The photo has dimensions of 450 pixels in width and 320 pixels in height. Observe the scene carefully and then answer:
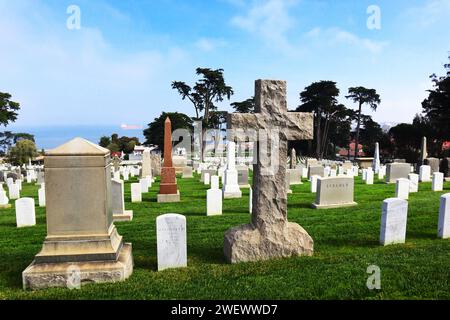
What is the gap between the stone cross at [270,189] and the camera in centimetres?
493

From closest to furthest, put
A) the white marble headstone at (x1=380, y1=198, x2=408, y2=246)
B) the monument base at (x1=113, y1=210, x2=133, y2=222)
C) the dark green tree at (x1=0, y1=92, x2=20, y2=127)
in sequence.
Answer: the white marble headstone at (x1=380, y1=198, x2=408, y2=246), the monument base at (x1=113, y1=210, x2=133, y2=222), the dark green tree at (x1=0, y1=92, x2=20, y2=127)

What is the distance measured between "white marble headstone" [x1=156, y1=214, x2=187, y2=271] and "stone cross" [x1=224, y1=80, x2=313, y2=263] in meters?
0.74

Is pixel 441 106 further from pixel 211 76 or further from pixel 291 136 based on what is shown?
pixel 291 136

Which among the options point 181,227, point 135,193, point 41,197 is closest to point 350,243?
point 181,227

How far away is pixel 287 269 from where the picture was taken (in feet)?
14.4

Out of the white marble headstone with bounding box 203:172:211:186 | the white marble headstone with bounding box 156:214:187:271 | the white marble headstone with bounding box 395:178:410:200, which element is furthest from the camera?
the white marble headstone with bounding box 203:172:211:186

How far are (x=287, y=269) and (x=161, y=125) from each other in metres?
53.9

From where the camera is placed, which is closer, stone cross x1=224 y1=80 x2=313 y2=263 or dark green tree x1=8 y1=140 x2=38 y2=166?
stone cross x1=224 y1=80 x2=313 y2=263

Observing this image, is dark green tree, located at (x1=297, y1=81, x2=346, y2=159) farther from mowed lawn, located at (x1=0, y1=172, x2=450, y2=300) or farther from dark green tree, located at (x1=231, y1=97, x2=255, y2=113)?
mowed lawn, located at (x1=0, y1=172, x2=450, y2=300)

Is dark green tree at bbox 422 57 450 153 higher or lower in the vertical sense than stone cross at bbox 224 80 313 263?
higher

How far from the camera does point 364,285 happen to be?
3.70 meters

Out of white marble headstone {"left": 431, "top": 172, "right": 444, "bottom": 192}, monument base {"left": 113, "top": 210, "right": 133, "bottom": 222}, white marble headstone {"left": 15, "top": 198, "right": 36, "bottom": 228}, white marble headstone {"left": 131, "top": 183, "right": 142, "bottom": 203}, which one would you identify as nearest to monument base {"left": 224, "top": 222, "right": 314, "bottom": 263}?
monument base {"left": 113, "top": 210, "right": 133, "bottom": 222}

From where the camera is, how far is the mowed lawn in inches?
144
